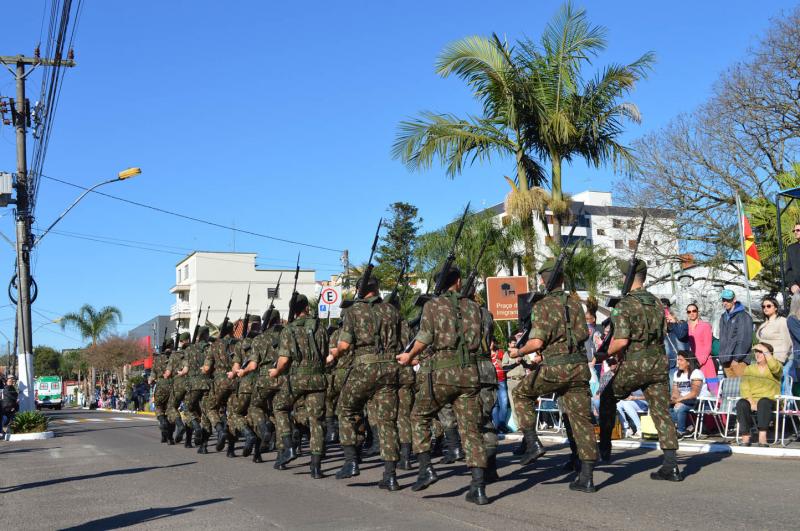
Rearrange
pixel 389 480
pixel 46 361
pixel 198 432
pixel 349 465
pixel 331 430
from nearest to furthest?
pixel 389 480 → pixel 349 465 → pixel 331 430 → pixel 198 432 → pixel 46 361

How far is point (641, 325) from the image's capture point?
320 inches

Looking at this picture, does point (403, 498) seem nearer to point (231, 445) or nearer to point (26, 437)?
point (231, 445)

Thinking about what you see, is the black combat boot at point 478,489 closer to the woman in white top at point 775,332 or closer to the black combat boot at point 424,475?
the black combat boot at point 424,475

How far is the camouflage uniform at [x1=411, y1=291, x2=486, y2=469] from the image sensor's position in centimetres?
755

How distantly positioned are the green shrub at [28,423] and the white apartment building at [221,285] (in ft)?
179

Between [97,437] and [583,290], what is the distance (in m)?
13.1

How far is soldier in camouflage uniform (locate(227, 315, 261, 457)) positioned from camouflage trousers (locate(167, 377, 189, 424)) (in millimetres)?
2429

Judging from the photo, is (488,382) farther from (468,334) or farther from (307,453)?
(307,453)

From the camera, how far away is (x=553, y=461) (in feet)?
33.2

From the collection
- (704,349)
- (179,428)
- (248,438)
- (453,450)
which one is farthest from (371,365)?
(179,428)

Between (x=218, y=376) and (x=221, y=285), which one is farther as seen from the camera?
(x=221, y=285)

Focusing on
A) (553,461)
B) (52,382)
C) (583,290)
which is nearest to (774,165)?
(583,290)

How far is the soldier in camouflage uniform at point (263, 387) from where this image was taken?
35.9 feet

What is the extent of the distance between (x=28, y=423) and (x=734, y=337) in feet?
54.2
